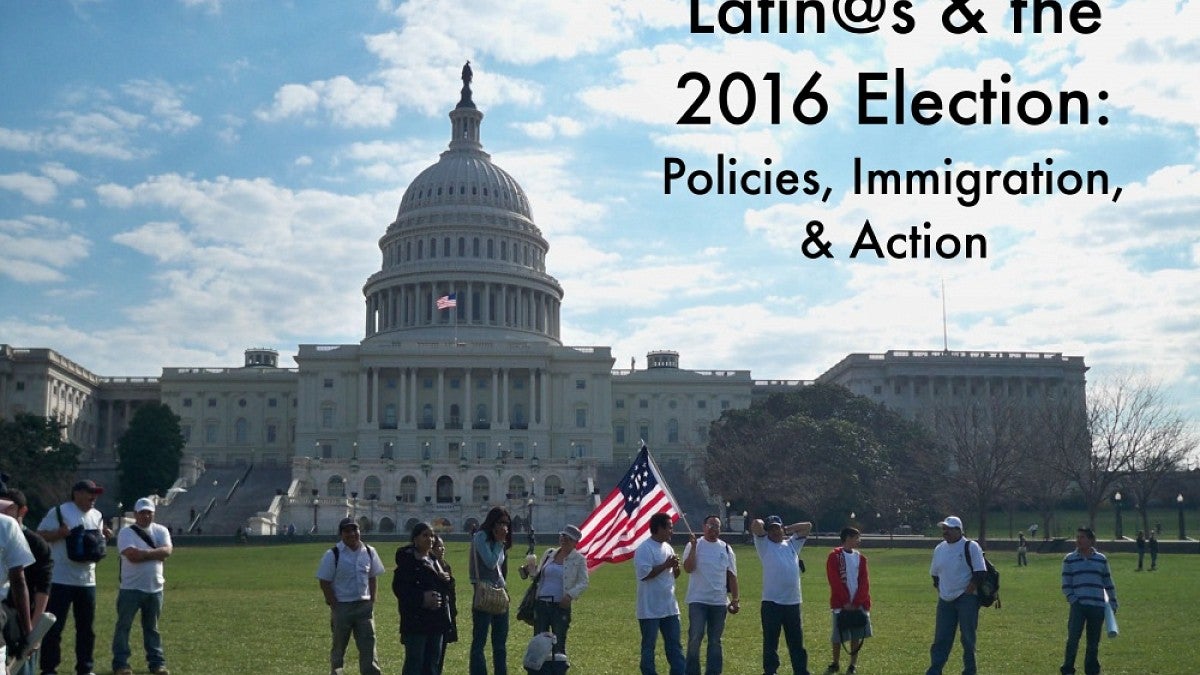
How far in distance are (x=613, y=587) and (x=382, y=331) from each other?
102111mm

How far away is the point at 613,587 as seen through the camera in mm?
38562

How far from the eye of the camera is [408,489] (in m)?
108

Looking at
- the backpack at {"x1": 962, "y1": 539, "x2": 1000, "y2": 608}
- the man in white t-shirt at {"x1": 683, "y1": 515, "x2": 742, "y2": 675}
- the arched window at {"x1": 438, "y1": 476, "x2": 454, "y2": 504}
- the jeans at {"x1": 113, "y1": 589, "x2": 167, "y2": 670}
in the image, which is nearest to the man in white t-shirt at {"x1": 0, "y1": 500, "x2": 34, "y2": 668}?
the jeans at {"x1": 113, "y1": 589, "x2": 167, "y2": 670}

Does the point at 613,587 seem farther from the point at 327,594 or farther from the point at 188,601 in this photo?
the point at 327,594

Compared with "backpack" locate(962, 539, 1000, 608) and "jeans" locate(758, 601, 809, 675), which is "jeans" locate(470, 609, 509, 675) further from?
"backpack" locate(962, 539, 1000, 608)

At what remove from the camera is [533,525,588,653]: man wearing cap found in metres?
18.2

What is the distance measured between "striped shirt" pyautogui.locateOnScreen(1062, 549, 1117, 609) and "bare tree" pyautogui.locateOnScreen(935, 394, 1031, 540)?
4823 cm

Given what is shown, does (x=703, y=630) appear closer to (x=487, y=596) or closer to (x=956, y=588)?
(x=487, y=596)

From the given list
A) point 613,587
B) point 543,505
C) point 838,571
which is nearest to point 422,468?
point 543,505

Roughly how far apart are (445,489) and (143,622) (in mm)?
90660

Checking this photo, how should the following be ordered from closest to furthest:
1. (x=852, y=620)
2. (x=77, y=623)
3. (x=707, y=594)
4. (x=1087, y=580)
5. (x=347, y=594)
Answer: (x=77, y=623)
(x=347, y=594)
(x=707, y=594)
(x=1087, y=580)
(x=852, y=620)

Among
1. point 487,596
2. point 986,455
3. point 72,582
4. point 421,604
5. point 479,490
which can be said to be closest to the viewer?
point 421,604

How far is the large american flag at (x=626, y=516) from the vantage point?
19.5m

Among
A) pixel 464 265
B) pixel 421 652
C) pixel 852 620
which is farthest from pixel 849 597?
pixel 464 265
